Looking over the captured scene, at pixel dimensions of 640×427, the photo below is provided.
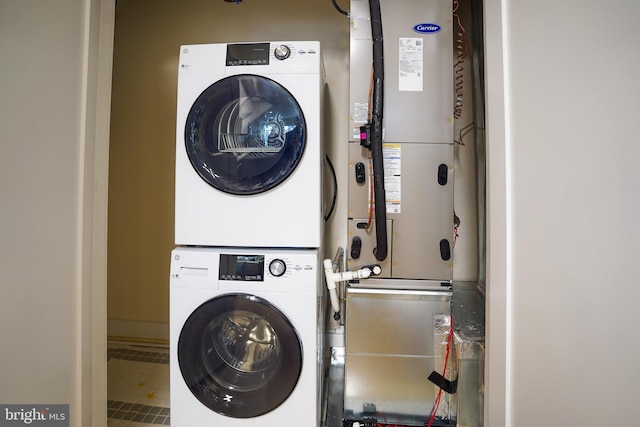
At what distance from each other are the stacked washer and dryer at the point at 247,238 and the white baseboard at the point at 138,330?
1.09 meters

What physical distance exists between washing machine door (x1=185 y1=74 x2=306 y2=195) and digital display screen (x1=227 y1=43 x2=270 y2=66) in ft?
0.23

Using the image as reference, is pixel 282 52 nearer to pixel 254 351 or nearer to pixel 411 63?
pixel 411 63

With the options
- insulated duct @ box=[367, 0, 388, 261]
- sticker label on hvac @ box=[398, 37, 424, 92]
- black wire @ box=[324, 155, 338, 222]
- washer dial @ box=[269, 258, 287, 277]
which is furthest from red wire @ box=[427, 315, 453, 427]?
sticker label on hvac @ box=[398, 37, 424, 92]

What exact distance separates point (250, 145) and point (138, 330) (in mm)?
1879

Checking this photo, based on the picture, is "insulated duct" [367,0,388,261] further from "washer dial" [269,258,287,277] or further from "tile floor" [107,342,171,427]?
"tile floor" [107,342,171,427]

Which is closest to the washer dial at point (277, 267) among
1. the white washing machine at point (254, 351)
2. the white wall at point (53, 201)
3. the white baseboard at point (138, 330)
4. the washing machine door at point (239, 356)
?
the white washing machine at point (254, 351)

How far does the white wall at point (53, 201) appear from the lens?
0.96 m

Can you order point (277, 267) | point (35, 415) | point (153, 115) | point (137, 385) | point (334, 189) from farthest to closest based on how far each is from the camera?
point (153, 115) → point (334, 189) → point (137, 385) → point (277, 267) → point (35, 415)

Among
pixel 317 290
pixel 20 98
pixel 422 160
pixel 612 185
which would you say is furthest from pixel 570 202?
pixel 20 98

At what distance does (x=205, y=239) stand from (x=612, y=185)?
1.44 metres

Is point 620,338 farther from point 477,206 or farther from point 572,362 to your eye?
point 477,206

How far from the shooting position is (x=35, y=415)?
1027mm

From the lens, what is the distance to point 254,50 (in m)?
1.32

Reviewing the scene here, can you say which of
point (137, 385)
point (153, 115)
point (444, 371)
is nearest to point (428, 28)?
point (444, 371)
